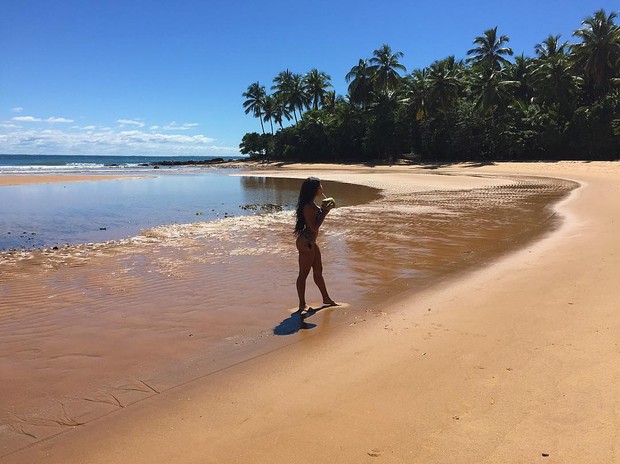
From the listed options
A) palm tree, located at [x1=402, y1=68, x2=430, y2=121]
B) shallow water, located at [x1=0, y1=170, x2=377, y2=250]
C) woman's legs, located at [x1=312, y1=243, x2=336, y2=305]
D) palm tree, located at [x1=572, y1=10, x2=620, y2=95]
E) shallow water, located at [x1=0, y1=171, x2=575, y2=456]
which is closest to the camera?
shallow water, located at [x1=0, y1=171, x2=575, y2=456]

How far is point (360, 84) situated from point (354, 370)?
59.0 m

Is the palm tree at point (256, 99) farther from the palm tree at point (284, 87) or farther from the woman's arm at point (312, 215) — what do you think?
the woman's arm at point (312, 215)

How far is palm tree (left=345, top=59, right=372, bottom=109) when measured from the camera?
5838cm

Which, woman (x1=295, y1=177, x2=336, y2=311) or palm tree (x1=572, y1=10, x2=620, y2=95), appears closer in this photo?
woman (x1=295, y1=177, x2=336, y2=311)

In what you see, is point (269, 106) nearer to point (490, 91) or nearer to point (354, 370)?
point (490, 91)

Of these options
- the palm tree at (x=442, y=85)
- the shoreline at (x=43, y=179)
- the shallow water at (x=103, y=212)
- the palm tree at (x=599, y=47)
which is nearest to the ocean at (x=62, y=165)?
the shoreline at (x=43, y=179)

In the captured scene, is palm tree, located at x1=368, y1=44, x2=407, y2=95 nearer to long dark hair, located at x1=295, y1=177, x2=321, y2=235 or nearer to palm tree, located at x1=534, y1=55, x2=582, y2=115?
palm tree, located at x1=534, y1=55, x2=582, y2=115

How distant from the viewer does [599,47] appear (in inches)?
1682

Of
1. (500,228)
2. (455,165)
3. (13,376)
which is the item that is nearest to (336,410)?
(13,376)

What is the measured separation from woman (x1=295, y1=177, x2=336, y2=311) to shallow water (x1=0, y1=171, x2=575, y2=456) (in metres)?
0.54

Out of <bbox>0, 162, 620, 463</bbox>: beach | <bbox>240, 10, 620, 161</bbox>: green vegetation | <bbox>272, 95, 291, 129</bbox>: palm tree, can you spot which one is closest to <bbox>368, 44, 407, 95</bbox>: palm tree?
<bbox>240, 10, 620, 161</bbox>: green vegetation

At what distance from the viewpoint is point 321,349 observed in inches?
184

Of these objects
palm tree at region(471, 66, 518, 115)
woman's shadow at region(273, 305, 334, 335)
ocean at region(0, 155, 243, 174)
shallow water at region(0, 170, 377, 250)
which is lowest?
woman's shadow at region(273, 305, 334, 335)

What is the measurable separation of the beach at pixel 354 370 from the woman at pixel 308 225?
1.87 ft
